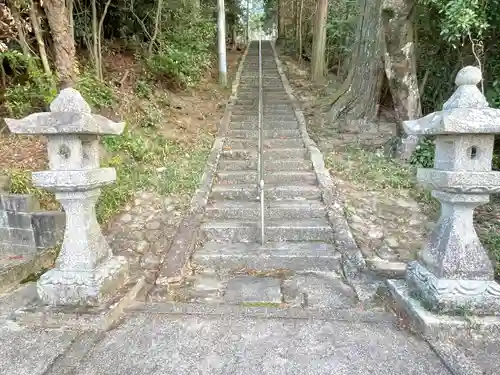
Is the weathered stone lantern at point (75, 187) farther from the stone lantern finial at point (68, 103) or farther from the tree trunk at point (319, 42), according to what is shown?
the tree trunk at point (319, 42)

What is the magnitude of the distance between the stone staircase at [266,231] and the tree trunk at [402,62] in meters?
1.61

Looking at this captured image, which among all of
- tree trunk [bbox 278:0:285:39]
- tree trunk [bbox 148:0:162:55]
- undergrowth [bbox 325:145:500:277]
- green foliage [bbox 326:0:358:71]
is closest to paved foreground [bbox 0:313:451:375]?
undergrowth [bbox 325:145:500:277]

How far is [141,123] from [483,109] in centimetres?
510

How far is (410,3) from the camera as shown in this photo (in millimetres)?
5117

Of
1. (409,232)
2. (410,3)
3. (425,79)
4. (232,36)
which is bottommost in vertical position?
(409,232)

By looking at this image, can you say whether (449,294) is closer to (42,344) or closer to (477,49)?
(42,344)

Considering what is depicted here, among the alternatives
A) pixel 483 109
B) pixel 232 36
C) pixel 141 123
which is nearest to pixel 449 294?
pixel 483 109

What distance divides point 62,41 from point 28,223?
253cm

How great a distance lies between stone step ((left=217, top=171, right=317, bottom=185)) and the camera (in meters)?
4.76

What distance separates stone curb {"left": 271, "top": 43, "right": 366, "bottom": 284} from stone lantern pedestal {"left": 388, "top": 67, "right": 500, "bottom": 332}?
825mm

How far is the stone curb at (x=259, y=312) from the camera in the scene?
2.44m

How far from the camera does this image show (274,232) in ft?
12.2

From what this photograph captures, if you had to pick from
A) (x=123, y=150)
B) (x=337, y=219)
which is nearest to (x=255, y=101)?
(x=123, y=150)

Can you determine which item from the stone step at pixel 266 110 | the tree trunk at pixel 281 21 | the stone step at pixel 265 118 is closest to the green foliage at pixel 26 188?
the stone step at pixel 265 118
